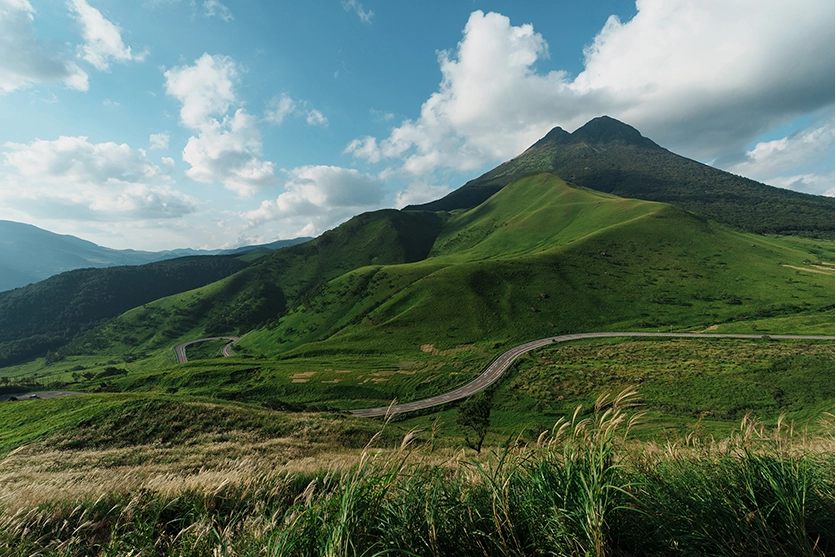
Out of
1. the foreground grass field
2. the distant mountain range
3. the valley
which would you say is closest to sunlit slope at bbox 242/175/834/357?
the distant mountain range

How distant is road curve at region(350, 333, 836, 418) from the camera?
2114 inches

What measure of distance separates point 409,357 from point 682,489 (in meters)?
75.2

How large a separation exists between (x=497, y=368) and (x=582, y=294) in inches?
1975

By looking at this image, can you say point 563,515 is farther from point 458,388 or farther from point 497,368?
point 497,368

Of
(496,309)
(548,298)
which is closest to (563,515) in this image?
(496,309)

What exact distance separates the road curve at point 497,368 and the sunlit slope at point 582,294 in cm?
491

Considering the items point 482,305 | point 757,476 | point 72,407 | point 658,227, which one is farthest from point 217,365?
point 658,227

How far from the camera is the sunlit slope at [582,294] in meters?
85.0

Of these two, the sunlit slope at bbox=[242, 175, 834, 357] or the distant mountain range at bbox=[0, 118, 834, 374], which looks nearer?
the distant mountain range at bbox=[0, 118, 834, 374]

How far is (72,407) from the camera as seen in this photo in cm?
3178

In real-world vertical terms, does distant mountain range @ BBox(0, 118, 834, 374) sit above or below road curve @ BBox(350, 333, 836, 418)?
above

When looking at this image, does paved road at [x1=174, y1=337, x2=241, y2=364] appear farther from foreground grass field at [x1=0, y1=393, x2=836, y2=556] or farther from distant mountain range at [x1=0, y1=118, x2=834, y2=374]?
foreground grass field at [x1=0, y1=393, x2=836, y2=556]

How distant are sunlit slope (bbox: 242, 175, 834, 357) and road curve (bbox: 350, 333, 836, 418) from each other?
4907 mm

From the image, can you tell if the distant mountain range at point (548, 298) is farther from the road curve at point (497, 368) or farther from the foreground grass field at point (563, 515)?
the foreground grass field at point (563, 515)
